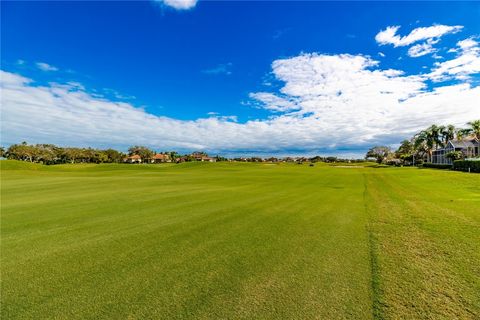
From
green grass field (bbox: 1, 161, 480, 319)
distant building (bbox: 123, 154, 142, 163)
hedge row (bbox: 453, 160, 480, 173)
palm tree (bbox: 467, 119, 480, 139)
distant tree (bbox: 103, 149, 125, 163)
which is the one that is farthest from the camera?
distant building (bbox: 123, 154, 142, 163)

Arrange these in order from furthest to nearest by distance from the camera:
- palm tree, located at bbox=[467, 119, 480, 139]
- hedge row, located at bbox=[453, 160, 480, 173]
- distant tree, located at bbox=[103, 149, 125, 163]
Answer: distant tree, located at bbox=[103, 149, 125, 163], palm tree, located at bbox=[467, 119, 480, 139], hedge row, located at bbox=[453, 160, 480, 173]

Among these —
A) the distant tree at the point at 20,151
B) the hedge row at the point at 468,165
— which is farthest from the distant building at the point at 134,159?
the hedge row at the point at 468,165

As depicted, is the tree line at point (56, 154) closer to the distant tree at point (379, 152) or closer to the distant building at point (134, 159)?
the distant building at point (134, 159)

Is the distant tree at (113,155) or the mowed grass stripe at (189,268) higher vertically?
the distant tree at (113,155)

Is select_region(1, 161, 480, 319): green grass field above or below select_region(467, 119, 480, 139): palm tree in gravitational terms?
below

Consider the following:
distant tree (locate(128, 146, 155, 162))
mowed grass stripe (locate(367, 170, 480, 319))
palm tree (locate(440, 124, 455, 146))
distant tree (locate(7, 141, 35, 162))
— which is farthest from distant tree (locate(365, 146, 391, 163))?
distant tree (locate(7, 141, 35, 162))

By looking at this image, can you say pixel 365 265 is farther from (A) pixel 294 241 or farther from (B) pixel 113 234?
(B) pixel 113 234

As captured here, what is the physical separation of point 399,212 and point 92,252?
11750 millimetres

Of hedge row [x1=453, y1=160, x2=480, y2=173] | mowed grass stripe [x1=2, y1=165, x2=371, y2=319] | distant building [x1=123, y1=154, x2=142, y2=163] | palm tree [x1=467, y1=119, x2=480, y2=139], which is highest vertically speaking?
palm tree [x1=467, y1=119, x2=480, y2=139]

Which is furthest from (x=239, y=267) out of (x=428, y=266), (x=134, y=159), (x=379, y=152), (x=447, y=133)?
(x=379, y=152)

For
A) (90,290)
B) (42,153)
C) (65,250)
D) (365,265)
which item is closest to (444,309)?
(365,265)

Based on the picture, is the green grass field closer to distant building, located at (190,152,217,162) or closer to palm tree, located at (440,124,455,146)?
palm tree, located at (440,124,455,146)

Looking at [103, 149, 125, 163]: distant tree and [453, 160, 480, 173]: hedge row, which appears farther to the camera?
[103, 149, 125, 163]: distant tree

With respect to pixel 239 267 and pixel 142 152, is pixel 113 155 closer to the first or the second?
pixel 142 152
